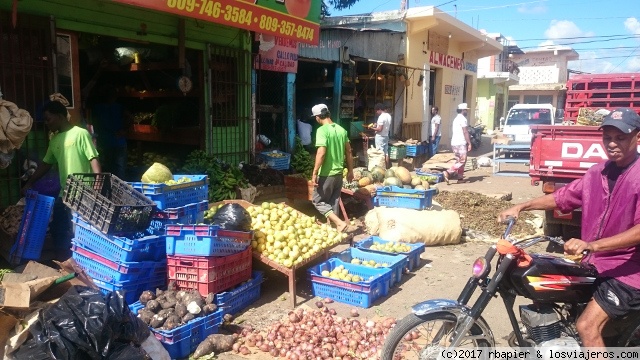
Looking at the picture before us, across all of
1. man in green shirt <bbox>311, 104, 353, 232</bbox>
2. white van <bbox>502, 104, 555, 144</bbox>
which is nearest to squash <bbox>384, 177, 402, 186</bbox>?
man in green shirt <bbox>311, 104, 353, 232</bbox>

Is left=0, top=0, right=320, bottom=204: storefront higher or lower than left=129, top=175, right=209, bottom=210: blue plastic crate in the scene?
higher

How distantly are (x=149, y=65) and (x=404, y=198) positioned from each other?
5416mm

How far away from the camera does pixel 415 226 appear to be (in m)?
7.34

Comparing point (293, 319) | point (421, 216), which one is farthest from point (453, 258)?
point (293, 319)

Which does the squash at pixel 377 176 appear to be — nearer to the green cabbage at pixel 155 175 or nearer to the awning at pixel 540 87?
the green cabbage at pixel 155 175

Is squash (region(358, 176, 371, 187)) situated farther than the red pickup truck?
Yes

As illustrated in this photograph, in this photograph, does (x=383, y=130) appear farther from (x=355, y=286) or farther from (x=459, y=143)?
(x=355, y=286)

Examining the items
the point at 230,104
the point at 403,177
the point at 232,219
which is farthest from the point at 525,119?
the point at 232,219

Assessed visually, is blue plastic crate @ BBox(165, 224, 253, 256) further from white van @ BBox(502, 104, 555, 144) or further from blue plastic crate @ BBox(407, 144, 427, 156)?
white van @ BBox(502, 104, 555, 144)

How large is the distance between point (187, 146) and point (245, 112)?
1.36m

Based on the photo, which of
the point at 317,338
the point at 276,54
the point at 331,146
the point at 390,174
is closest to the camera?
the point at 317,338

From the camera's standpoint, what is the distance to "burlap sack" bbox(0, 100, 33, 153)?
16.0 ft

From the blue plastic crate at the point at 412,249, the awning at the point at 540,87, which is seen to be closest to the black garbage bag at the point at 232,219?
the blue plastic crate at the point at 412,249

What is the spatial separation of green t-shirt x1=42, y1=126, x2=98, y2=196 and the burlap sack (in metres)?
0.30
